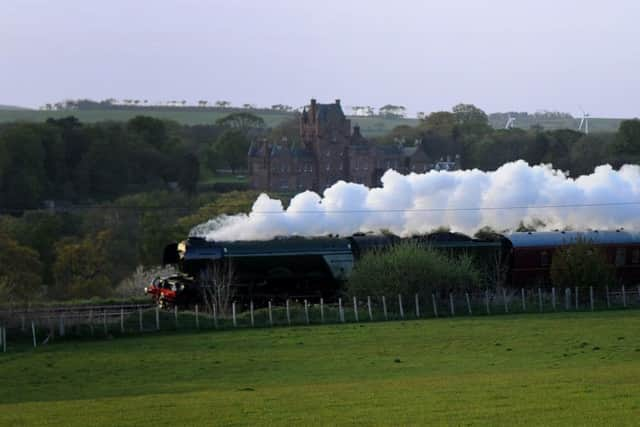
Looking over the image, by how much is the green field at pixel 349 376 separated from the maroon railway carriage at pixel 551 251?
25.6 feet

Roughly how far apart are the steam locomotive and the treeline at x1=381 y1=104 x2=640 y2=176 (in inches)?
2827

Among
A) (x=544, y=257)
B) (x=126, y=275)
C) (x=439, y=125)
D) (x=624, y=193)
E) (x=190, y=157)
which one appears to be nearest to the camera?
(x=544, y=257)

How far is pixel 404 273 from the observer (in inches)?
2055

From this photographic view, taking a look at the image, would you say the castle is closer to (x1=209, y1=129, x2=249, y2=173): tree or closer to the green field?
(x1=209, y1=129, x2=249, y2=173): tree

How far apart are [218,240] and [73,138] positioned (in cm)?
7598

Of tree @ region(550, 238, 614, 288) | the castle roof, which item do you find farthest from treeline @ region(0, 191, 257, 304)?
the castle roof

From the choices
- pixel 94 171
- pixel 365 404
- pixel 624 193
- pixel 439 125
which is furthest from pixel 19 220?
pixel 439 125

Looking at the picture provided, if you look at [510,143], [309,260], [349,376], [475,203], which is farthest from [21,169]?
[349,376]

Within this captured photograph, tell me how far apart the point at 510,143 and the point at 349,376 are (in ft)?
403

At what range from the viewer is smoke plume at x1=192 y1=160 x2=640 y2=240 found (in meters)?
61.0

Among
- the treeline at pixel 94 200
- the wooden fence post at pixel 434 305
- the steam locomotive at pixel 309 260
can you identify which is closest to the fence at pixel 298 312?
the wooden fence post at pixel 434 305

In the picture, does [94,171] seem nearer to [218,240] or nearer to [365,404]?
[218,240]

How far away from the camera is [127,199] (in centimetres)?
10100

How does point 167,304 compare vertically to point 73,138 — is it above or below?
below
